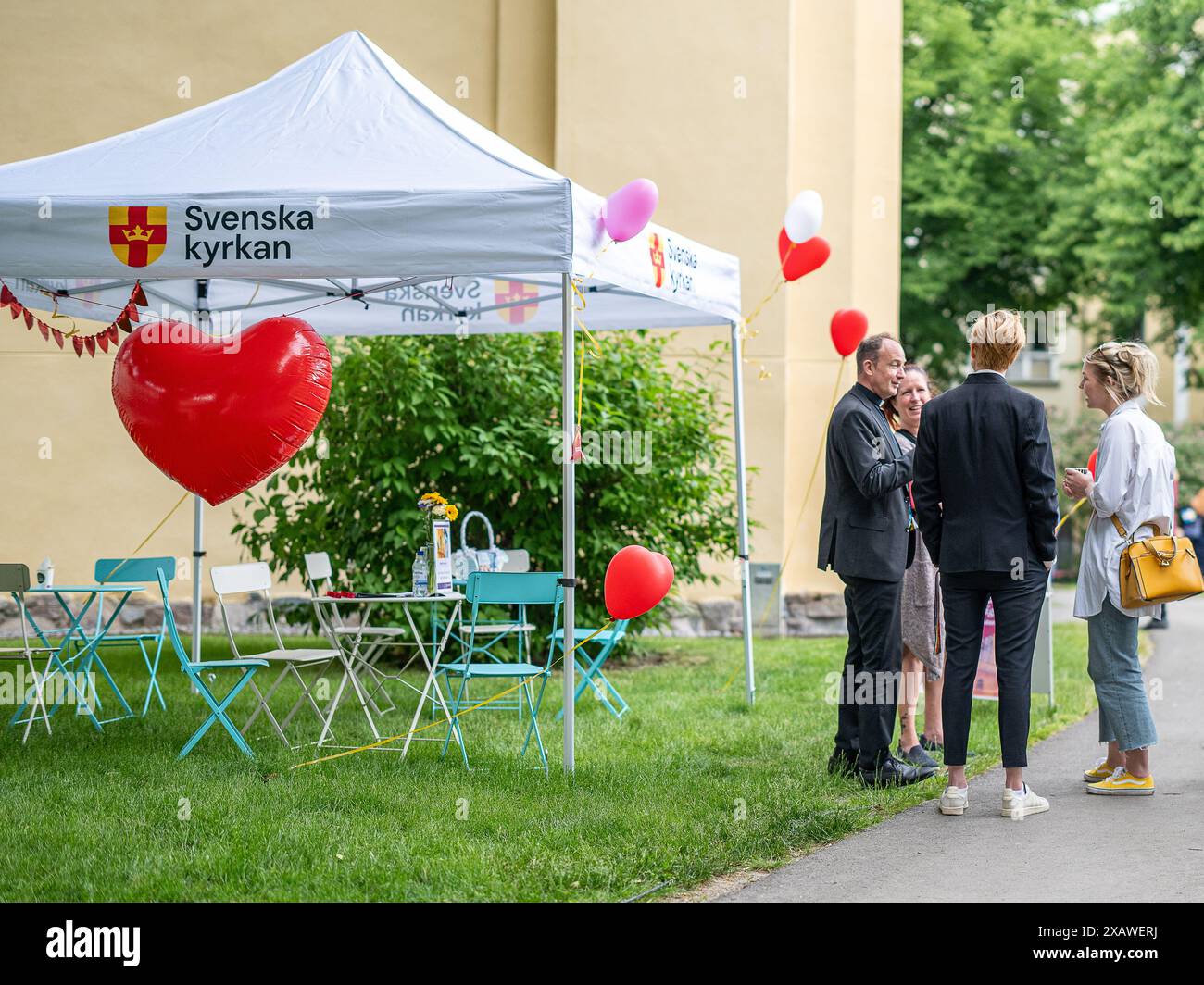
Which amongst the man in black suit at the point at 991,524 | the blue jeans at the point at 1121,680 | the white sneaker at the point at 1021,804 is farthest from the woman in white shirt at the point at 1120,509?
the white sneaker at the point at 1021,804

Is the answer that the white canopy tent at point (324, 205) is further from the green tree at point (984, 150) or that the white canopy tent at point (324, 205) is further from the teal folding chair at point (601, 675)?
the green tree at point (984, 150)

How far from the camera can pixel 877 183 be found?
14109mm

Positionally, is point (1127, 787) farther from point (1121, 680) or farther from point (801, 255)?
point (801, 255)

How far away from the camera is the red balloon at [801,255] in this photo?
880 centimetres

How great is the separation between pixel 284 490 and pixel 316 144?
20.6 feet

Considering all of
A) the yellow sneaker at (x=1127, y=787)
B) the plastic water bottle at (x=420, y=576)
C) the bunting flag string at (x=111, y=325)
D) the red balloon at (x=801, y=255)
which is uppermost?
the red balloon at (x=801, y=255)

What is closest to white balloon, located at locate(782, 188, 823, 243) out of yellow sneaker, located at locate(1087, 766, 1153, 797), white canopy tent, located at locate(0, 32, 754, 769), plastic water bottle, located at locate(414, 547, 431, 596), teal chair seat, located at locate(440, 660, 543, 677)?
white canopy tent, located at locate(0, 32, 754, 769)

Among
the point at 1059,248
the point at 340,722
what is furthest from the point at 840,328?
the point at 1059,248

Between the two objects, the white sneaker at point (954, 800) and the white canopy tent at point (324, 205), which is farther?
the white canopy tent at point (324, 205)

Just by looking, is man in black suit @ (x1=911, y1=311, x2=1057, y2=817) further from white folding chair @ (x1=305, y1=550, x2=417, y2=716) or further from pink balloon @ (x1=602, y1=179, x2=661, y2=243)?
white folding chair @ (x1=305, y1=550, x2=417, y2=716)

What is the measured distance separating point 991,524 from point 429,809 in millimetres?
2566

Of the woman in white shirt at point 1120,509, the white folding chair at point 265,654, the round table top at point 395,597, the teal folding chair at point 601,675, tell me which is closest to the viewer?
the woman in white shirt at point 1120,509

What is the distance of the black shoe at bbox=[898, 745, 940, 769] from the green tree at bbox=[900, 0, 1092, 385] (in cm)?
1604
